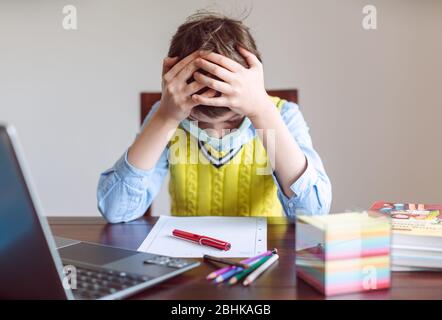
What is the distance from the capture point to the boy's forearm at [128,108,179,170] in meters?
0.91

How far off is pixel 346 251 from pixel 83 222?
543 mm

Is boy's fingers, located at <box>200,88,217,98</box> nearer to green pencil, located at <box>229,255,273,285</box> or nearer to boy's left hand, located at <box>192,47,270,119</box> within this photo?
boy's left hand, located at <box>192,47,270,119</box>

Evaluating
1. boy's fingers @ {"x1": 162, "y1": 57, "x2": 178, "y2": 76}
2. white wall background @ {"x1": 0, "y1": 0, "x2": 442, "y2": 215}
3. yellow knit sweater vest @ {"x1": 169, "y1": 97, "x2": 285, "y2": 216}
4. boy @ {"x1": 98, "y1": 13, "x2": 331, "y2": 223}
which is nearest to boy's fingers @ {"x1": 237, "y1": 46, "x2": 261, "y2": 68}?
boy @ {"x1": 98, "y1": 13, "x2": 331, "y2": 223}

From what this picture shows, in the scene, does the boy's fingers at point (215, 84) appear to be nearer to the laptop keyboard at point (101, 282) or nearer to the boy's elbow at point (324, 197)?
the boy's elbow at point (324, 197)

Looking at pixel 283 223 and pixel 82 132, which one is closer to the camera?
pixel 283 223

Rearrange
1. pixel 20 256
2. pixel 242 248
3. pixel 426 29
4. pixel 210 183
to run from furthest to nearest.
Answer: pixel 426 29 → pixel 210 183 → pixel 242 248 → pixel 20 256

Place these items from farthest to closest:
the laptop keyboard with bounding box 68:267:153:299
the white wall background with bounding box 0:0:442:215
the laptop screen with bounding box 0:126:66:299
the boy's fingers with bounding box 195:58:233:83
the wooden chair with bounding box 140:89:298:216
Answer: the white wall background with bounding box 0:0:442:215, the wooden chair with bounding box 140:89:298:216, the boy's fingers with bounding box 195:58:233:83, the laptop keyboard with bounding box 68:267:153:299, the laptop screen with bounding box 0:126:66:299

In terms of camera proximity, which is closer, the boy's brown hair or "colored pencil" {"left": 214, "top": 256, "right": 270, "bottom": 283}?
"colored pencil" {"left": 214, "top": 256, "right": 270, "bottom": 283}

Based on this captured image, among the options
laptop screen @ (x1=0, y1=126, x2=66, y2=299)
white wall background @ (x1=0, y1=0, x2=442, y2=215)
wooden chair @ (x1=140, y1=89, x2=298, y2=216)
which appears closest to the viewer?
laptop screen @ (x1=0, y1=126, x2=66, y2=299)

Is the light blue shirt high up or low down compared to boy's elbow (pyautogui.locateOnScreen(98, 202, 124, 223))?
up

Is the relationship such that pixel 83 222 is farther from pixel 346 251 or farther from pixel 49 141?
pixel 49 141

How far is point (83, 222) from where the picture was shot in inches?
36.1

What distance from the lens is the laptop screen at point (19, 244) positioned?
412 millimetres

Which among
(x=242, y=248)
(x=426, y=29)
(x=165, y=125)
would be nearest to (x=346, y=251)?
(x=242, y=248)
